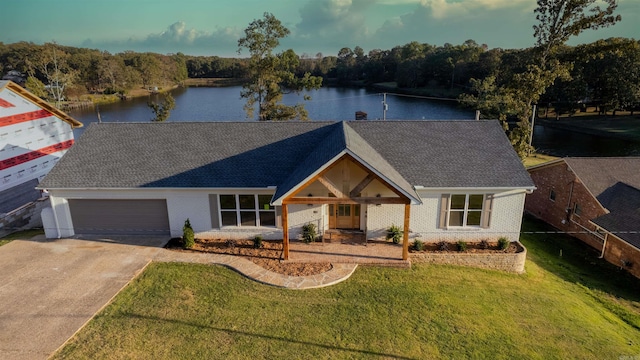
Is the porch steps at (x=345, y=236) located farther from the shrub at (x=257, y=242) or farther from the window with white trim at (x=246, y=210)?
the shrub at (x=257, y=242)

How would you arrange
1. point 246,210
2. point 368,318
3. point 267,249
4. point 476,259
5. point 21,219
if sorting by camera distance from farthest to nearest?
point 21,219 < point 246,210 < point 267,249 < point 476,259 < point 368,318

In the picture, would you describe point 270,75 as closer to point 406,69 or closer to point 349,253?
point 349,253

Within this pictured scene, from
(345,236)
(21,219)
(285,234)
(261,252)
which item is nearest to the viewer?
(285,234)

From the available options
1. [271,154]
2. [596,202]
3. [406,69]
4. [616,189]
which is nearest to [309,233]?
[271,154]

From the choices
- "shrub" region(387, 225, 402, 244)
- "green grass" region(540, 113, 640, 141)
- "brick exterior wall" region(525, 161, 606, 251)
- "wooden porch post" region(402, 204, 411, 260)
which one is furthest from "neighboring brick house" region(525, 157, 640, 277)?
"green grass" region(540, 113, 640, 141)

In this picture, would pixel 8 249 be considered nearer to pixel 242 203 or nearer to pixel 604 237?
pixel 242 203

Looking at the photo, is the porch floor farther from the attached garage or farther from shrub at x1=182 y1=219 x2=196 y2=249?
the attached garage
